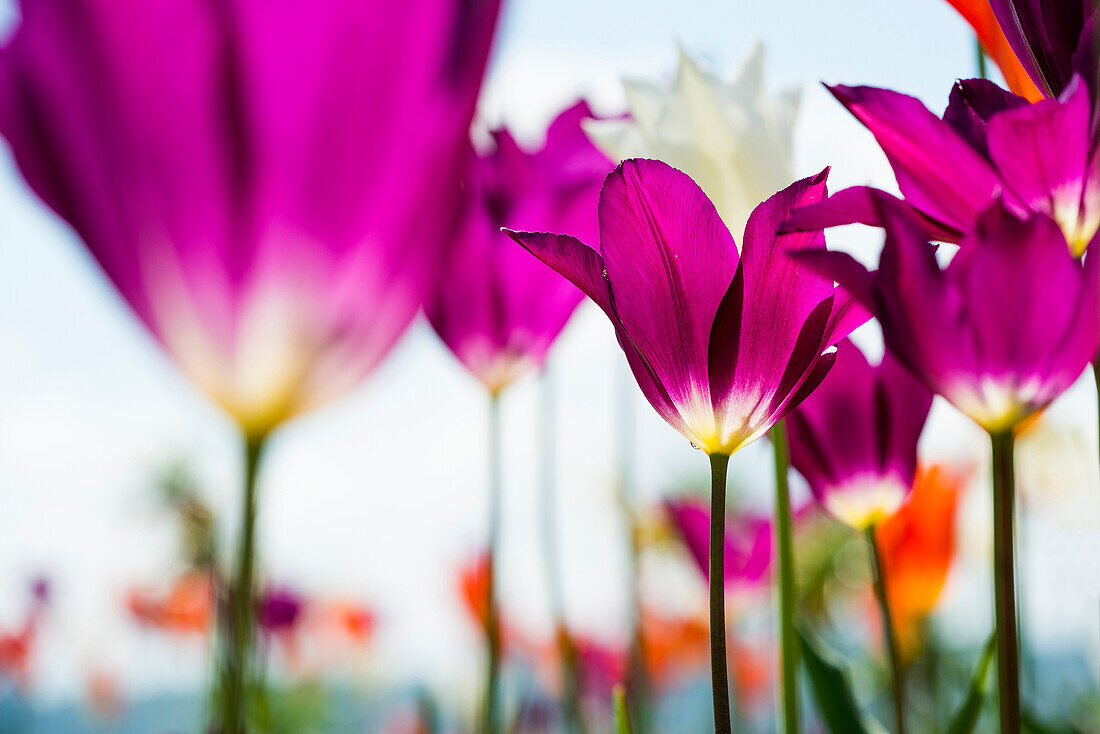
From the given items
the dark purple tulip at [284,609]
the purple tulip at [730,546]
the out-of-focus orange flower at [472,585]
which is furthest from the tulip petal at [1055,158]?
the dark purple tulip at [284,609]

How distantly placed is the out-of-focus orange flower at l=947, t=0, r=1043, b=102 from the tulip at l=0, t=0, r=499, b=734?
140mm

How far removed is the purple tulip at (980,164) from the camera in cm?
16

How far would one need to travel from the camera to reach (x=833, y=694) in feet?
0.82

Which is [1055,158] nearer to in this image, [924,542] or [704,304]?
[704,304]

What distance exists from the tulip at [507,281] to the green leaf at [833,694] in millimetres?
92

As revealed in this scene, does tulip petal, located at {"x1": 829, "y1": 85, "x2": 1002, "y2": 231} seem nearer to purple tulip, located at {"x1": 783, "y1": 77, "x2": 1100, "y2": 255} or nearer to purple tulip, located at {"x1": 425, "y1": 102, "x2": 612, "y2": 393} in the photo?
purple tulip, located at {"x1": 783, "y1": 77, "x2": 1100, "y2": 255}

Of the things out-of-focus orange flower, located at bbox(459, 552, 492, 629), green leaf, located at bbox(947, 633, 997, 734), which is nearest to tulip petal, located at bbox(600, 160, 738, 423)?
green leaf, located at bbox(947, 633, 997, 734)

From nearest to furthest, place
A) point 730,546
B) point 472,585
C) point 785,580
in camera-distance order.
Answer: point 785,580
point 730,546
point 472,585

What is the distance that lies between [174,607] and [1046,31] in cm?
154

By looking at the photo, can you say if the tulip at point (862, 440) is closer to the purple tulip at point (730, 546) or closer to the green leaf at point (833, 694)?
the green leaf at point (833, 694)

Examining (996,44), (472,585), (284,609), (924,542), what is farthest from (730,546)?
(284,609)

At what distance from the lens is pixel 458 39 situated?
119 mm

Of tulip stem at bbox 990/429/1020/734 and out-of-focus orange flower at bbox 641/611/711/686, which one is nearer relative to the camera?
tulip stem at bbox 990/429/1020/734

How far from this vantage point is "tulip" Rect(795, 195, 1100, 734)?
15 cm
